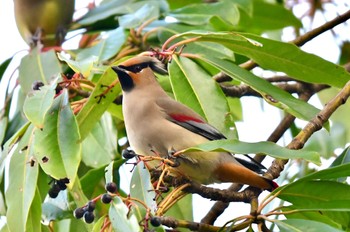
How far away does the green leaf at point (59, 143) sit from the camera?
252 cm

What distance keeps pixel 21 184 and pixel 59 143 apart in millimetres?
271

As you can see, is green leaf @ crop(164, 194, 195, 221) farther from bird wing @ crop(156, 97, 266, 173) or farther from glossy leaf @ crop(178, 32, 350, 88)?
glossy leaf @ crop(178, 32, 350, 88)

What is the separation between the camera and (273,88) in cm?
268

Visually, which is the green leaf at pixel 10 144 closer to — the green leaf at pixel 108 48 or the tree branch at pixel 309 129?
the green leaf at pixel 108 48

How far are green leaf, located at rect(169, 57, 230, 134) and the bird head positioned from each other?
0.46ft

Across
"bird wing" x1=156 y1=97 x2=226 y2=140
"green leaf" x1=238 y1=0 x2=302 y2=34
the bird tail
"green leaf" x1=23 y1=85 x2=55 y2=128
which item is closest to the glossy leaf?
"bird wing" x1=156 y1=97 x2=226 y2=140

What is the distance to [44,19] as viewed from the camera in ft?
13.3

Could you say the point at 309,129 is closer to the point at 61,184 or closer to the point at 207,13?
the point at 61,184

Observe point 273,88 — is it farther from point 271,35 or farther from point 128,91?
point 271,35

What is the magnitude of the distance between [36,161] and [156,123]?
1.26ft

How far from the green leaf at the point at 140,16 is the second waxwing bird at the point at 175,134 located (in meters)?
0.61

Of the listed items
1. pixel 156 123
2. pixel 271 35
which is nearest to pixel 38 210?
pixel 156 123

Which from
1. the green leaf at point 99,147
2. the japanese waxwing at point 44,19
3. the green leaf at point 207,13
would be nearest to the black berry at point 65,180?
the green leaf at point 99,147

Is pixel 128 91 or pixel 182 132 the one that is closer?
pixel 182 132
